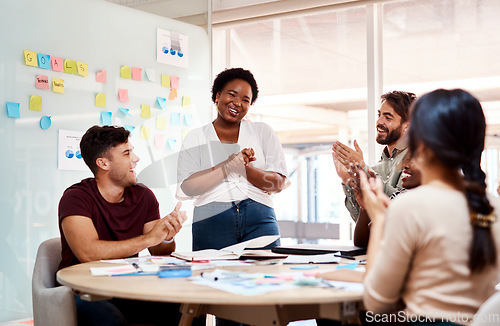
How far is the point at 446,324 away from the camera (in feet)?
4.18

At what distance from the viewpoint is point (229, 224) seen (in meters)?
2.48

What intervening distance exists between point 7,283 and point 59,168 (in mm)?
642

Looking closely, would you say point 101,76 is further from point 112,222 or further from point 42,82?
point 112,222

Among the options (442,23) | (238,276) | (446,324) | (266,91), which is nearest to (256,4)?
(266,91)

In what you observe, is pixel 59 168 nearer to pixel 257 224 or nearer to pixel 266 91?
pixel 257 224

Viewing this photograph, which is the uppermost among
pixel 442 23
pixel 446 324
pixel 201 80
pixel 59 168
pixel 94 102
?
pixel 442 23

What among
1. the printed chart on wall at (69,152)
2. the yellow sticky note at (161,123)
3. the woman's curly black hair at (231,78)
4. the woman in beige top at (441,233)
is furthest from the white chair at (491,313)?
the yellow sticky note at (161,123)

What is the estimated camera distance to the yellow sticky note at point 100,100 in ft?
10.7

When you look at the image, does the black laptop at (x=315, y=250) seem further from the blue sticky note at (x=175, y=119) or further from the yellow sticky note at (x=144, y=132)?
the blue sticky note at (x=175, y=119)

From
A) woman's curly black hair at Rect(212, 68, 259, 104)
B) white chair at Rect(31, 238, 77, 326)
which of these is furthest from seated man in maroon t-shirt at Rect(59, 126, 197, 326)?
woman's curly black hair at Rect(212, 68, 259, 104)

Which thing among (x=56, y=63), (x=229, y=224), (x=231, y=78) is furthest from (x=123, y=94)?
(x=229, y=224)

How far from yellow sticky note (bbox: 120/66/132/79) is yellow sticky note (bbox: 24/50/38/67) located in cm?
58

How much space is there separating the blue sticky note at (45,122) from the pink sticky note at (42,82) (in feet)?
0.52

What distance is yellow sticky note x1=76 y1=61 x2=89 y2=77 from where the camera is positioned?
125 inches
